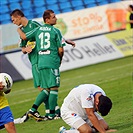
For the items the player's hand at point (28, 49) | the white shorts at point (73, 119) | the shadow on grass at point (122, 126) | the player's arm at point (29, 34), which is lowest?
→ the shadow on grass at point (122, 126)

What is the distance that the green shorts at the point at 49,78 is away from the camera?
10.8 meters

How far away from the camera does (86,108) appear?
815 cm

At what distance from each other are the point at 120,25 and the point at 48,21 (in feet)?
47.1

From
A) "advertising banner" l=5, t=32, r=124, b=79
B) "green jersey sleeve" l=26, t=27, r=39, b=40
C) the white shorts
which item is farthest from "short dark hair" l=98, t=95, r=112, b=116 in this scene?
"advertising banner" l=5, t=32, r=124, b=79

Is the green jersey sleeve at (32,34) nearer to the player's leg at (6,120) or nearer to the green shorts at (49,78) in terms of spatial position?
the green shorts at (49,78)

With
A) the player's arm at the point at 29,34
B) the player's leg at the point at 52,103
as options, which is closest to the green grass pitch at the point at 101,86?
the player's leg at the point at 52,103

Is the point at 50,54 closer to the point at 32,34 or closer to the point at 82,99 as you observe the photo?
the point at 32,34

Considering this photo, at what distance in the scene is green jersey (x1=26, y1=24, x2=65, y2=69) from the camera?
35.2ft

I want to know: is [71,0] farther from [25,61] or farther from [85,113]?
[85,113]

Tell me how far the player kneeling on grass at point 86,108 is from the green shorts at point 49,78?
200cm

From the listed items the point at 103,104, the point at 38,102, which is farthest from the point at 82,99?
the point at 38,102

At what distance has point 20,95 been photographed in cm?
1534

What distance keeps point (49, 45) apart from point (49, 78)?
2.03ft

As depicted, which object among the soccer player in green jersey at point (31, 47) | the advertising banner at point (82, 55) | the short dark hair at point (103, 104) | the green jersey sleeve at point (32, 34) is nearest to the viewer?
the short dark hair at point (103, 104)
